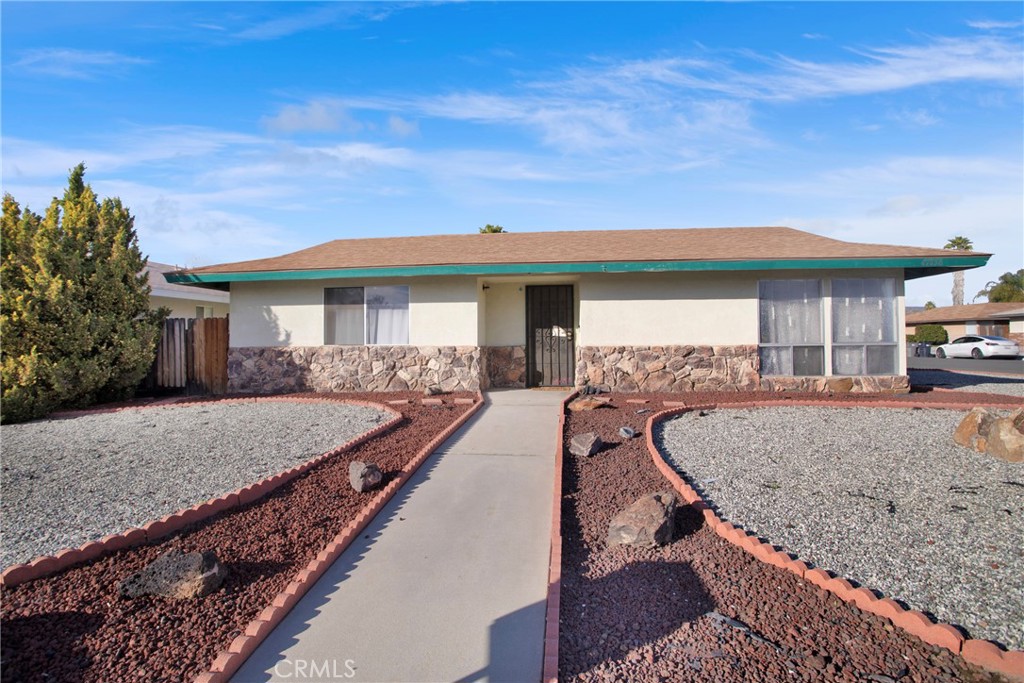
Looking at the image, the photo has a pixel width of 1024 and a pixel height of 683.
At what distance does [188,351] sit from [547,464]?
10.2 meters

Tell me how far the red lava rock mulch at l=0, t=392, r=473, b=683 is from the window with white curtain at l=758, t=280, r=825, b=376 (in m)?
9.15

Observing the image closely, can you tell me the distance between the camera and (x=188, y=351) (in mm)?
13641

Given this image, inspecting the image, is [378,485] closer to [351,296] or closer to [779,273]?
[351,296]

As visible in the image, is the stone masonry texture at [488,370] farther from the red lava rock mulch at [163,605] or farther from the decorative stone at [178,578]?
the decorative stone at [178,578]

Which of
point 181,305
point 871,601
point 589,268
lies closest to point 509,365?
point 589,268

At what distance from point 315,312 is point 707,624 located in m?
11.1

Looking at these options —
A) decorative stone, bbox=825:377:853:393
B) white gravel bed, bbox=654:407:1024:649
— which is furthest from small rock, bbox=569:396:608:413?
decorative stone, bbox=825:377:853:393

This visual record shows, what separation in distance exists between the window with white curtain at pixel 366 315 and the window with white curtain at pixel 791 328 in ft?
24.0

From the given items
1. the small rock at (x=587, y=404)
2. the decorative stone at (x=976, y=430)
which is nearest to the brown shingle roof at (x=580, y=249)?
the small rock at (x=587, y=404)

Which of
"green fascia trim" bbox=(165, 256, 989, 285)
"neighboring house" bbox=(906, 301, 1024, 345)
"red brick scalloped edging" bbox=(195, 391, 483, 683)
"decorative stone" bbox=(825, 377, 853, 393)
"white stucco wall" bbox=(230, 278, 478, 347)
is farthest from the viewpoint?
"neighboring house" bbox=(906, 301, 1024, 345)

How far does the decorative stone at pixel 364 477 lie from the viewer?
599 centimetres

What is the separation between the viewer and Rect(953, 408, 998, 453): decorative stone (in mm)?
7020

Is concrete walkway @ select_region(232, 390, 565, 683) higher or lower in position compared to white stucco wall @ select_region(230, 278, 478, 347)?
lower

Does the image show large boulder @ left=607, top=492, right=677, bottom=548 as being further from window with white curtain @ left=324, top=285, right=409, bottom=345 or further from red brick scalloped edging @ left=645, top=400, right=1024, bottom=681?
window with white curtain @ left=324, top=285, right=409, bottom=345
